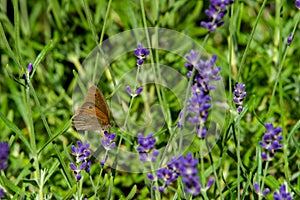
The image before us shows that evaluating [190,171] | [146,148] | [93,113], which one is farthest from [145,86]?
[190,171]

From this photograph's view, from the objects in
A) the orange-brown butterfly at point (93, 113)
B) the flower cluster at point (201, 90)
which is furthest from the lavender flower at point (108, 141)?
the flower cluster at point (201, 90)

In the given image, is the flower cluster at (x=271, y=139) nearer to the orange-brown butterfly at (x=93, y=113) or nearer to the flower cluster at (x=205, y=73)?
the flower cluster at (x=205, y=73)

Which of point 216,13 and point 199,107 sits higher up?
point 216,13

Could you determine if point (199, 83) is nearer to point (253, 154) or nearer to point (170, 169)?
point (170, 169)

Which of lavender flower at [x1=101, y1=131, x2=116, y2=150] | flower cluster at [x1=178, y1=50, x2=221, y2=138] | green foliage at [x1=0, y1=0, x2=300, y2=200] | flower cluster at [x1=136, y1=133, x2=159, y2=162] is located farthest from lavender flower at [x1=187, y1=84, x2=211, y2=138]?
green foliage at [x1=0, y1=0, x2=300, y2=200]

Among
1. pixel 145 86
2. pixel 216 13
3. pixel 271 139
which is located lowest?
pixel 271 139

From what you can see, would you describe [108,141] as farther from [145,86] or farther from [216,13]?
[145,86]

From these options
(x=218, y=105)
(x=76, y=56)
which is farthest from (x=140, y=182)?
(x=76, y=56)

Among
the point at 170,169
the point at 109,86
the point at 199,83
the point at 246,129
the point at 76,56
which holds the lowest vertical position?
the point at 170,169

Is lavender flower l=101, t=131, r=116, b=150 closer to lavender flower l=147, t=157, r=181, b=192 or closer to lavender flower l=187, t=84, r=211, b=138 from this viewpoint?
lavender flower l=147, t=157, r=181, b=192
